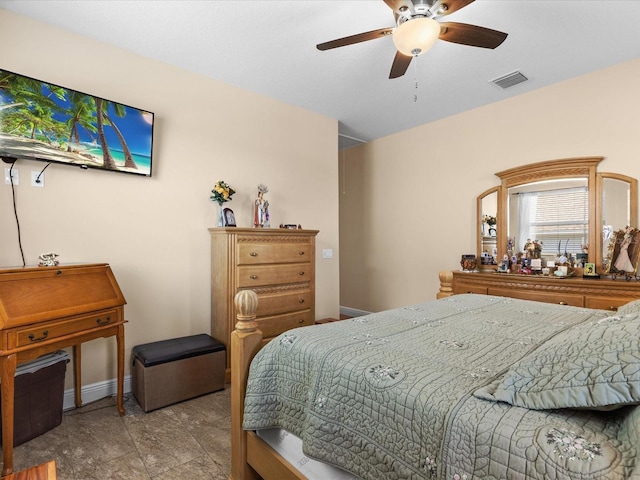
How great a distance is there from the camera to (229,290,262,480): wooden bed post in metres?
1.44

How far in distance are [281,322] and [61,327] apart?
5.49 ft

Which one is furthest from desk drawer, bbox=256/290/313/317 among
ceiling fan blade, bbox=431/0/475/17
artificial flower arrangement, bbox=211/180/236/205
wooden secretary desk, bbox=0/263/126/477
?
ceiling fan blade, bbox=431/0/475/17

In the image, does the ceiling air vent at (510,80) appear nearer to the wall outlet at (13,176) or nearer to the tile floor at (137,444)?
the tile floor at (137,444)

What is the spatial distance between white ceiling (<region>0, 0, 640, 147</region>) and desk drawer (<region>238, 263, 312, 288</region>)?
1.84m

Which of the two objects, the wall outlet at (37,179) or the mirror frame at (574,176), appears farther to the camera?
the mirror frame at (574,176)

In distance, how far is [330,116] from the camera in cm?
410

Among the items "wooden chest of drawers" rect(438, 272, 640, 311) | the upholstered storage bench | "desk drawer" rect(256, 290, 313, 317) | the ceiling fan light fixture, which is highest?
the ceiling fan light fixture

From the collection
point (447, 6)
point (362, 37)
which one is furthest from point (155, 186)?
point (447, 6)

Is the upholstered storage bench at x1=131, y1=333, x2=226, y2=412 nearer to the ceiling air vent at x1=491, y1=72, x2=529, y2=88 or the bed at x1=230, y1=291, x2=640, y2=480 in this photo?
the bed at x1=230, y1=291, x2=640, y2=480

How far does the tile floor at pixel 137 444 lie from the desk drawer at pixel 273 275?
99 cm

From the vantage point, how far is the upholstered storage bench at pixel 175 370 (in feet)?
7.61

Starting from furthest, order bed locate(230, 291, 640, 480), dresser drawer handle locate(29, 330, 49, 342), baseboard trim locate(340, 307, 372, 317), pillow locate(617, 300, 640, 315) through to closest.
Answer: baseboard trim locate(340, 307, 372, 317) → dresser drawer handle locate(29, 330, 49, 342) → pillow locate(617, 300, 640, 315) → bed locate(230, 291, 640, 480)

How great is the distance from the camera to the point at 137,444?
1952 mm

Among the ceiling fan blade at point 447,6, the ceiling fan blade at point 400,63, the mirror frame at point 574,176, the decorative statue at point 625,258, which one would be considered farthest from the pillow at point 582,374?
the mirror frame at point 574,176
